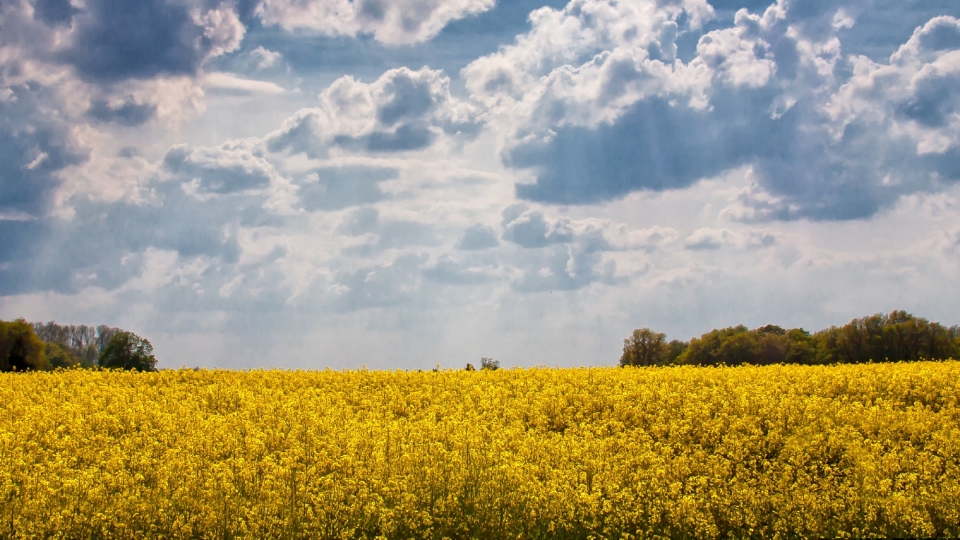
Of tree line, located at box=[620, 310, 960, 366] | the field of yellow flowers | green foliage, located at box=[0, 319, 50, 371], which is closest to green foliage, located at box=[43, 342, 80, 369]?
green foliage, located at box=[0, 319, 50, 371]

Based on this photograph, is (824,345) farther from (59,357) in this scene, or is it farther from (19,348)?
(59,357)

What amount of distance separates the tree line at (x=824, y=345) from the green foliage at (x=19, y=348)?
42630mm

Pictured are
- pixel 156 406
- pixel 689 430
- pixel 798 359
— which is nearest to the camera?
pixel 689 430

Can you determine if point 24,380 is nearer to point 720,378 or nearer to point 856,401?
point 720,378

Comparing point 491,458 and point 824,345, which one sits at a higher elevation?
point 824,345

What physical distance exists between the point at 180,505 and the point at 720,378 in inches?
601

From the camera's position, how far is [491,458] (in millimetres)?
14312

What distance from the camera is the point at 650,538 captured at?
12.9 metres

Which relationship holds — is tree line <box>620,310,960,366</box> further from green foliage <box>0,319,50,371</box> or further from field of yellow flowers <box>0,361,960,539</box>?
green foliage <box>0,319,50,371</box>

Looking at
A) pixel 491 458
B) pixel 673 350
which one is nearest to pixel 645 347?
pixel 673 350

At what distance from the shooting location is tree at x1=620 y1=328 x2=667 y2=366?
246 feet

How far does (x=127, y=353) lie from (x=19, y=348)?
25.5ft

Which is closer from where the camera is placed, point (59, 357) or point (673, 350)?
point (59, 357)

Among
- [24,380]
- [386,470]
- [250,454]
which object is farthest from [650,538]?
[24,380]
